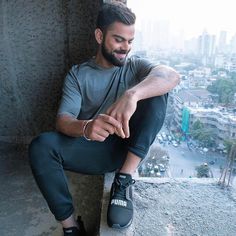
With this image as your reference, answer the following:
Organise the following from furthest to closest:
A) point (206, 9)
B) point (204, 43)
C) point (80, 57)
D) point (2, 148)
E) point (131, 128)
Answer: point (2, 148), point (80, 57), point (204, 43), point (206, 9), point (131, 128)

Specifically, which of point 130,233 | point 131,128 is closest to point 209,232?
point 130,233

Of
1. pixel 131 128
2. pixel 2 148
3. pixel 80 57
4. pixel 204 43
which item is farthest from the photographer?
pixel 2 148

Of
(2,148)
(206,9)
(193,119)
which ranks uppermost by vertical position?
(206,9)

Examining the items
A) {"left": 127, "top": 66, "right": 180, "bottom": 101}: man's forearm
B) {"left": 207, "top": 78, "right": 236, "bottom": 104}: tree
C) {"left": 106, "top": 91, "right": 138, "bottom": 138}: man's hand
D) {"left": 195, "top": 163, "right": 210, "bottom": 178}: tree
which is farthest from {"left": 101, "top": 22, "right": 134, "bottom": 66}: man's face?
{"left": 195, "top": 163, "right": 210, "bottom": 178}: tree

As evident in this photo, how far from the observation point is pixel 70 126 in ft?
3.76

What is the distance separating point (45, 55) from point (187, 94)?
953mm

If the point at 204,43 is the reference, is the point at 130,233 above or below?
below

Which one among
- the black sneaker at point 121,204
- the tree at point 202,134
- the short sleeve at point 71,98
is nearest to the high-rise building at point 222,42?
the tree at point 202,134

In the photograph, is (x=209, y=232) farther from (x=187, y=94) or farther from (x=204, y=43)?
(x=204, y=43)

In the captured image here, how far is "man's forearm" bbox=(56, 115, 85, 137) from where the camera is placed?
3.67 feet

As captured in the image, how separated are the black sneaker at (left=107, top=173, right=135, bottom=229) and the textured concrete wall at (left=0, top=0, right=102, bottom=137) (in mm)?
928

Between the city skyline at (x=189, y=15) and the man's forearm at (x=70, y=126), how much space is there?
0.68m

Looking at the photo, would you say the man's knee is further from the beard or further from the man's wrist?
the beard

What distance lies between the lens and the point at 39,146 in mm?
1090
